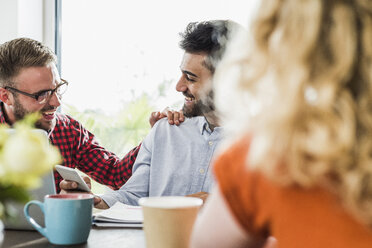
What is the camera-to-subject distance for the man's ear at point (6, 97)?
7.18 ft

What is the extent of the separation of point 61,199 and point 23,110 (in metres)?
1.31

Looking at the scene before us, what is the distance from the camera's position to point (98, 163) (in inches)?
90.7

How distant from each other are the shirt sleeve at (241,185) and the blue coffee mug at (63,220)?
549mm

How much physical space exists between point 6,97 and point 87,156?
519 mm

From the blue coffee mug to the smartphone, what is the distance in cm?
30

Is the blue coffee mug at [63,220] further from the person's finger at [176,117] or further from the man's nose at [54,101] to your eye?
the man's nose at [54,101]

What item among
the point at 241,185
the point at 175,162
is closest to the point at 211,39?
the point at 175,162

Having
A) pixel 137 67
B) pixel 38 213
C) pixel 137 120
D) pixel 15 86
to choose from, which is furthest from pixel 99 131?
pixel 38 213

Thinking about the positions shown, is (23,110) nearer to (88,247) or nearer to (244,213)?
(88,247)

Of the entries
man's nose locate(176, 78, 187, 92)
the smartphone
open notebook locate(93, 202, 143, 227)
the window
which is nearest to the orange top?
open notebook locate(93, 202, 143, 227)

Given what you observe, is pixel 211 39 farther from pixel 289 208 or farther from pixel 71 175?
pixel 289 208

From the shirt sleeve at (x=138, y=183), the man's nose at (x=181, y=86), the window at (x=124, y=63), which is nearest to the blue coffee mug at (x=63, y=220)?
the shirt sleeve at (x=138, y=183)

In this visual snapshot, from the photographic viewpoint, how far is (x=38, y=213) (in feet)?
3.72

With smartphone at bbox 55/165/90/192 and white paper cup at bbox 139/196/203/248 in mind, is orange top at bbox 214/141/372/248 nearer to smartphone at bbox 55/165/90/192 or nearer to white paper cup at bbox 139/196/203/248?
white paper cup at bbox 139/196/203/248
